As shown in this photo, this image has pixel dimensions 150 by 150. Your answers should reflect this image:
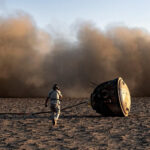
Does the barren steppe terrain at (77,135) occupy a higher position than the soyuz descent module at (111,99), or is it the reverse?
the soyuz descent module at (111,99)

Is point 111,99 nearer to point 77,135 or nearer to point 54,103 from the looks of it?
point 54,103

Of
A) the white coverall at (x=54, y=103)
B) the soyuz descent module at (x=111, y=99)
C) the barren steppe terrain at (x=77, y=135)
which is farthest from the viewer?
the soyuz descent module at (x=111, y=99)

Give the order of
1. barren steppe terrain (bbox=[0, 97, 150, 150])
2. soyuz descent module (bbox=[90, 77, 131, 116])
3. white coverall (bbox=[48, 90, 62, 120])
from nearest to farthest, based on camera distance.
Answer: barren steppe terrain (bbox=[0, 97, 150, 150]) → white coverall (bbox=[48, 90, 62, 120]) → soyuz descent module (bbox=[90, 77, 131, 116])

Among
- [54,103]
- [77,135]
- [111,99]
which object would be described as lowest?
[77,135]

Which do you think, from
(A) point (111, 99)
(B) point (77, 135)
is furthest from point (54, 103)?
(A) point (111, 99)

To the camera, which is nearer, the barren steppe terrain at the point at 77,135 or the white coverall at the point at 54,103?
the barren steppe terrain at the point at 77,135

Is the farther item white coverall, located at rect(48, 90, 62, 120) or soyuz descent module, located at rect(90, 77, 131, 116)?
soyuz descent module, located at rect(90, 77, 131, 116)

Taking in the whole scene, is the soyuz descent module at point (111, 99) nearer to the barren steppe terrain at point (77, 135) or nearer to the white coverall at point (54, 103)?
the barren steppe terrain at point (77, 135)

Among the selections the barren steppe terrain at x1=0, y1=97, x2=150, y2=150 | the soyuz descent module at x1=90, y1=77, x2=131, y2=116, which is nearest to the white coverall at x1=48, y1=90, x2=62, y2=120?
the barren steppe terrain at x1=0, y1=97, x2=150, y2=150

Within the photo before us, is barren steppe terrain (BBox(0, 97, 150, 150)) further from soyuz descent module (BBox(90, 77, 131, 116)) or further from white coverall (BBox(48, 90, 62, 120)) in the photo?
soyuz descent module (BBox(90, 77, 131, 116))

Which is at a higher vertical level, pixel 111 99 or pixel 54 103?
pixel 111 99

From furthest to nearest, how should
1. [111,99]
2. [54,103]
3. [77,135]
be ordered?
[111,99], [54,103], [77,135]

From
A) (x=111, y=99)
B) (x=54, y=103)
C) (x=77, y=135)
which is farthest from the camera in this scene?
(x=111, y=99)

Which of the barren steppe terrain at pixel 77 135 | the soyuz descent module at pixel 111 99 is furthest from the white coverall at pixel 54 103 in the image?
the soyuz descent module at pixel 111 99
